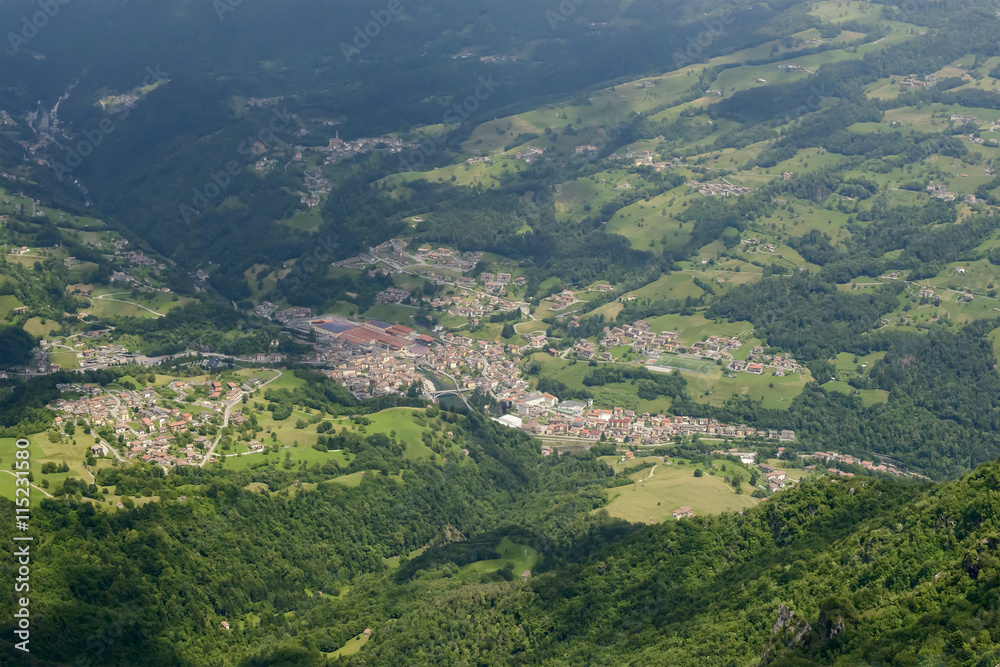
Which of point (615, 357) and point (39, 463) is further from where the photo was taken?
point (615, 357)

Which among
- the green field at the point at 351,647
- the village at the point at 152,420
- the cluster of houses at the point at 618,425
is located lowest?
the cluster of houses at the point at 618,425

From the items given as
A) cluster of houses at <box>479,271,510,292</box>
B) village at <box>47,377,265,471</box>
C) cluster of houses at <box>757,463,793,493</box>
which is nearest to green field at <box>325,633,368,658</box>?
village at <box>47,377,265,471</box>

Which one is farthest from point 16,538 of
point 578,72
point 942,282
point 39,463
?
point 578,72

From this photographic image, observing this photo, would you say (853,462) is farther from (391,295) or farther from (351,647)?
(391,295)

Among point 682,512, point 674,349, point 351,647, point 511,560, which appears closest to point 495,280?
point 674,349

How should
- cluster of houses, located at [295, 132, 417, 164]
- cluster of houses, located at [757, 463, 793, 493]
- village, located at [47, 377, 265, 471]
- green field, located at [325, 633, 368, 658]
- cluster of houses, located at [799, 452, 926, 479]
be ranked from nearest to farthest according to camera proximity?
green field, located at [325, 633, 368, 658] < village, located at [47, 377, 265, 471] < cluster of houses, located at [757, 463, 793, 493] < cluster of houses, located at [799, 452, 926, 479] < cluster of houses, located at [295, 132, 417, 164]

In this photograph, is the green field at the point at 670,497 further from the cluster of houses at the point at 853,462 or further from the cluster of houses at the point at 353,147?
the cluster of houses at the point at 353,147

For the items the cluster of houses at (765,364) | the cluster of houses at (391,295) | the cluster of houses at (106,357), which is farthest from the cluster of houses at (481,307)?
the cluster of houses at (106,357)

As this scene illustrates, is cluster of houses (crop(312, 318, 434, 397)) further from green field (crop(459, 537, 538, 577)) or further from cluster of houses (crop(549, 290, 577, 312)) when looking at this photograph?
green field (crop(459, 537, 538, 577))

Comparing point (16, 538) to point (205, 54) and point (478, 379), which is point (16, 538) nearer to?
point (478, 379)

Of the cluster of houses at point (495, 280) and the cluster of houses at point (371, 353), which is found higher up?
the cluster of houses at point (371, 353)

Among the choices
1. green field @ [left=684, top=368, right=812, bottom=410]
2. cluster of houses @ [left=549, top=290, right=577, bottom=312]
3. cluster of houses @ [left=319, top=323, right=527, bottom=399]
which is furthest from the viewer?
cluster of houses @ [left=549, top=290, right=577, bottom=312]
